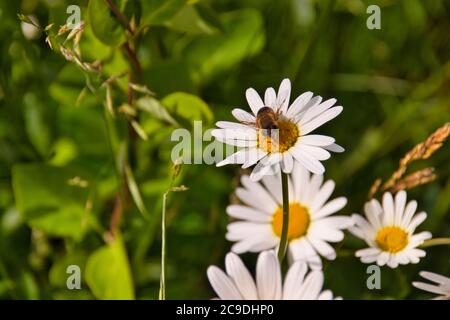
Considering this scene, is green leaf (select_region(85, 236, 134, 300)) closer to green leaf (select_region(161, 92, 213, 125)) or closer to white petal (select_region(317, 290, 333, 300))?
green leaf (select_region(161, 92, 213, 125))

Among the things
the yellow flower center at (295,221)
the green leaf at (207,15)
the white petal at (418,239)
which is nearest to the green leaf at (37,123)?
the green leaf at (207,15)

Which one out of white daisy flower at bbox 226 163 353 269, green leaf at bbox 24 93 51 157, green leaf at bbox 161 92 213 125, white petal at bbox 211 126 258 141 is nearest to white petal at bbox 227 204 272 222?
white daisy flower at bbox 226 163 353 269

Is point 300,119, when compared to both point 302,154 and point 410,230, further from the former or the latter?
point 410,230

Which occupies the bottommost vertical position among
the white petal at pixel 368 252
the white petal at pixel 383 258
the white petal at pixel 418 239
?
the white petal at pixel 383 258

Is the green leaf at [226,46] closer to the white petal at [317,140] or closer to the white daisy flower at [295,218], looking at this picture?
the white daisy flower at [295,218]

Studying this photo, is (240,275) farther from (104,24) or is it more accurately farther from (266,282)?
(104,24)
